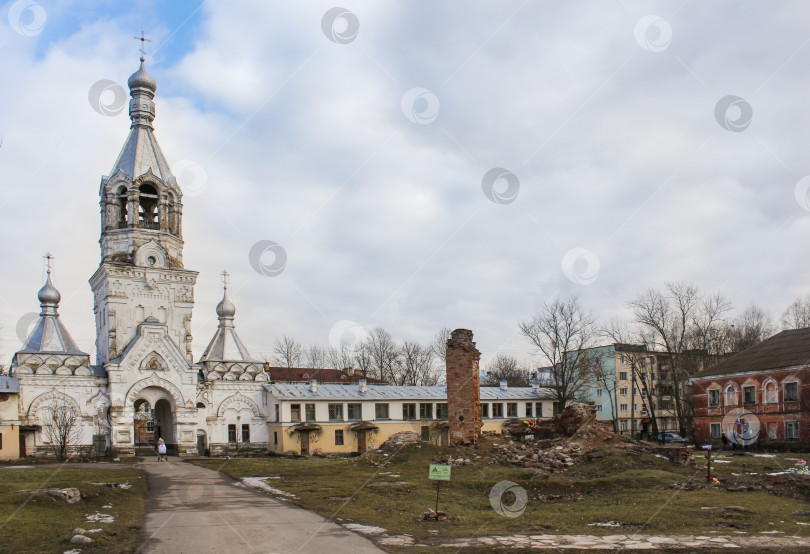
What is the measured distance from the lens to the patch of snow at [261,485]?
18219mm

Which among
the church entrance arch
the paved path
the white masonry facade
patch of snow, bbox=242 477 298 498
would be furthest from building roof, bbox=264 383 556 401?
the paved path

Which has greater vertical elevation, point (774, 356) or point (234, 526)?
point (774, 356)

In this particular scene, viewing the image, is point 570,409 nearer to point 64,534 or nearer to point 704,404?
point 704,404

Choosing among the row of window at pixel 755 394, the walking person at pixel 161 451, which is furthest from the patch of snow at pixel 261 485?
the row of window at pixel 755 394

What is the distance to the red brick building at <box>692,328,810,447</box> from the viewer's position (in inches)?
1398

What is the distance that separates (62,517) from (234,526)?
360 centimetres

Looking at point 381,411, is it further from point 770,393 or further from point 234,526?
point 234,526

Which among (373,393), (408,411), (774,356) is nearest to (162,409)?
(373,393)

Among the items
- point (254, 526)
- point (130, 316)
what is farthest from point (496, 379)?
point (254, 526)

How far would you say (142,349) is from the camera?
40094 mm

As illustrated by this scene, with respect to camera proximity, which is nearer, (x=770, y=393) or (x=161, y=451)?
(x=161, y=451)

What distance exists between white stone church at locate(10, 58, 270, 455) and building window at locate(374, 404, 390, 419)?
742 cm

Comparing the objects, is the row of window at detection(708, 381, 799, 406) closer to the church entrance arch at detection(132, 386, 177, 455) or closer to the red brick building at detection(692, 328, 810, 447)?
the red brick building at detection(692, 328, 810, 447)

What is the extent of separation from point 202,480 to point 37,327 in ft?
73.7
